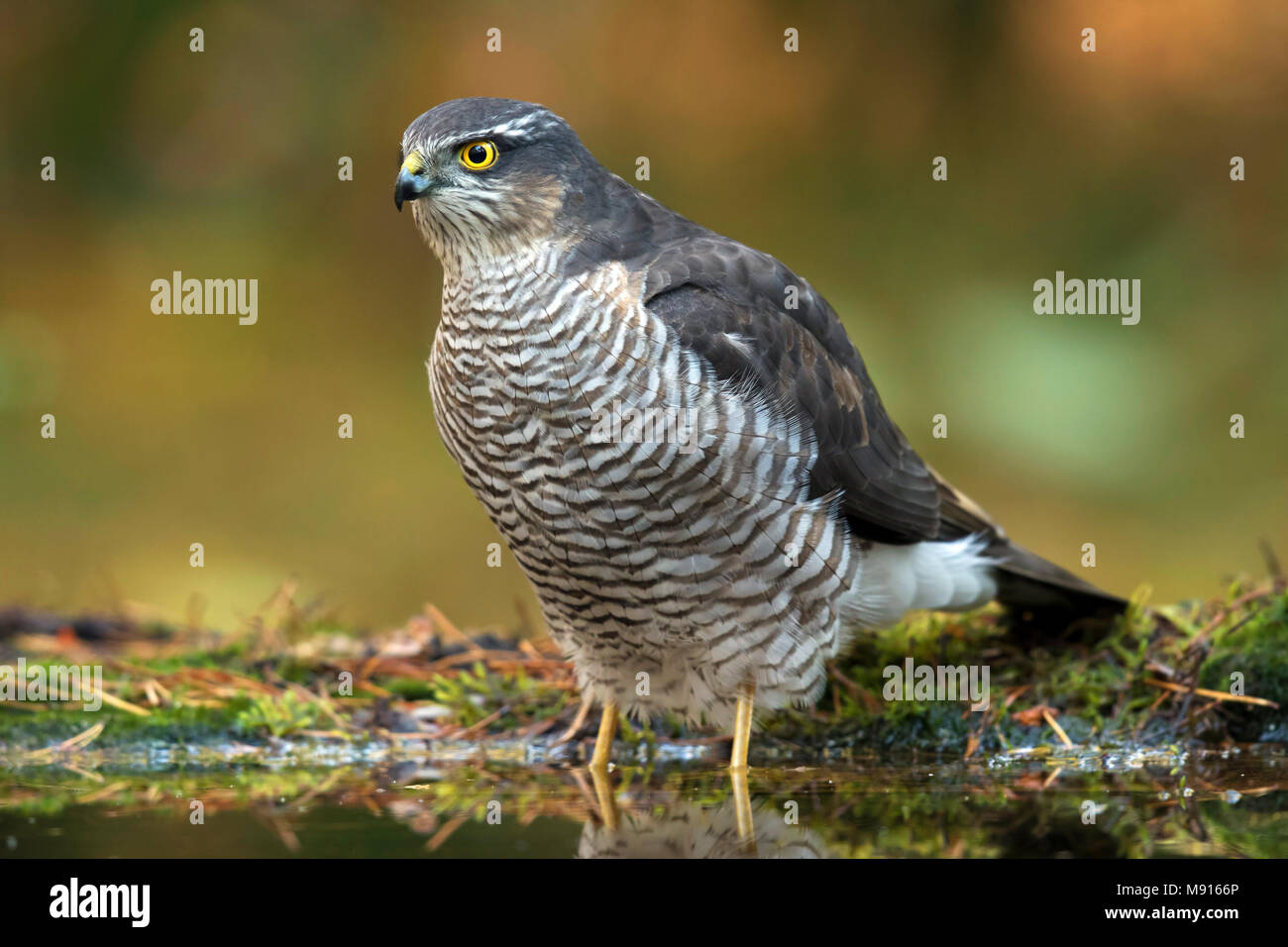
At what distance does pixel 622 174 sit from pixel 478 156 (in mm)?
4084

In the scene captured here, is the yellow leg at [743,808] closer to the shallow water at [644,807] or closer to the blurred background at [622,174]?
the shallow water at [644,807]

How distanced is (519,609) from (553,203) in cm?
171

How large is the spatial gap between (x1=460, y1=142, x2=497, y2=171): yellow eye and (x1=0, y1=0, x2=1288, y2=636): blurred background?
3251mm

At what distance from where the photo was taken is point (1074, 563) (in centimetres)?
709

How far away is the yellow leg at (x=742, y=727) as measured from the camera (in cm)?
380

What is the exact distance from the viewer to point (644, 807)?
3068mm

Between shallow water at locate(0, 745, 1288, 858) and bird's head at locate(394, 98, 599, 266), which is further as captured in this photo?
bird's head at locate(394, 98, 599, 266)

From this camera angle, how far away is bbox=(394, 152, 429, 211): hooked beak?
12.3ft

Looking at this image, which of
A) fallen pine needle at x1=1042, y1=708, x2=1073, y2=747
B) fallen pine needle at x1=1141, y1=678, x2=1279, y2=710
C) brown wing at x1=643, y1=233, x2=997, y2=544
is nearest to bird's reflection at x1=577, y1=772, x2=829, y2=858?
fallen pine needle at x1=1042, y1=708, x2=1073, y2=747

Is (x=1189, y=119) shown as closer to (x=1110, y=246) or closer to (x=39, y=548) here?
(x=1110, y=246)
